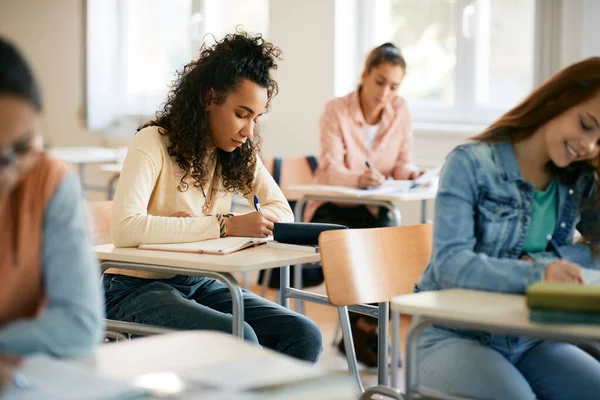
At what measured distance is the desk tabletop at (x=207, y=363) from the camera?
1.08 meters

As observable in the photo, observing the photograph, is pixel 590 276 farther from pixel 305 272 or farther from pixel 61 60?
pixel 61 60

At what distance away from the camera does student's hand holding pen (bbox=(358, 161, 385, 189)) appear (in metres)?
3.83

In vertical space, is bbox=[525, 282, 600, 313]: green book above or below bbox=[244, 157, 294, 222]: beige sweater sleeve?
below

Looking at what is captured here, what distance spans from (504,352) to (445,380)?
19 cm

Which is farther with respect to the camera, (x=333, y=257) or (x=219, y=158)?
(x=219, y=158)

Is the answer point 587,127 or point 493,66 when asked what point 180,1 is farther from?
point 587,127

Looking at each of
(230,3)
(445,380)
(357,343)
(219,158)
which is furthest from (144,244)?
(230,3)

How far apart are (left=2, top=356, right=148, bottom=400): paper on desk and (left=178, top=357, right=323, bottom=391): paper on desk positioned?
9cm

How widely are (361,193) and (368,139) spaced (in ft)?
2.18

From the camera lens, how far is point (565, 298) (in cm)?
138

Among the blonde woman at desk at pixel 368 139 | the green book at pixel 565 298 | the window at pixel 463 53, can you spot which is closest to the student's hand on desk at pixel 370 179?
the blonde woman at desk at pixel 368 139

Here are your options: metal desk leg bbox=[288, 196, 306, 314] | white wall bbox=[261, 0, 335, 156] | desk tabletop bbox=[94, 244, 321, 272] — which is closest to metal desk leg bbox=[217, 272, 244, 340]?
desk tabletop bbox=[94, 244, 321, 272]

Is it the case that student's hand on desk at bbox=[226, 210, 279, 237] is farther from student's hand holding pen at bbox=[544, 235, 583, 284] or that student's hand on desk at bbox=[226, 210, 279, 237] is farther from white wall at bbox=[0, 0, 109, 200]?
white wall at bbox=[0, 0, 109, 200]

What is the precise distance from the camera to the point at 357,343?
3.75m
